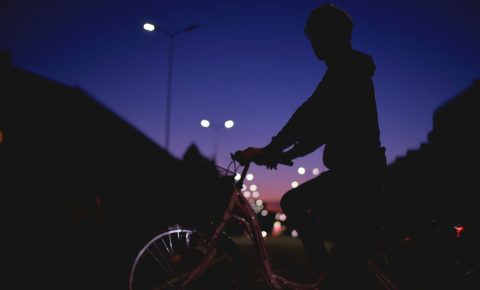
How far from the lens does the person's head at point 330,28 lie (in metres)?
3.26

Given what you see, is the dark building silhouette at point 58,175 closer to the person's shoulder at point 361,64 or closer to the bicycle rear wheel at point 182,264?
→ the bicycle rear wheel at point 182,264

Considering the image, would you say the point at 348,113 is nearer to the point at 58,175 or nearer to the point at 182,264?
the point at 182,264

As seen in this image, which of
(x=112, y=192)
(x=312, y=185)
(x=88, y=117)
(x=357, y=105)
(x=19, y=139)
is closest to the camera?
(x=357, y=105)

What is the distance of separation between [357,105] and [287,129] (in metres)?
0.55

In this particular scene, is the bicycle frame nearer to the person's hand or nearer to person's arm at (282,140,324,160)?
the person's hand

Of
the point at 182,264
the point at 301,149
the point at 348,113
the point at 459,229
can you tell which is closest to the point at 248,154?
the point at 301,149

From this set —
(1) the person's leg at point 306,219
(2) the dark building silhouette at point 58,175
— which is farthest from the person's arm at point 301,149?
(2) the dark building silhouette at point 58,175

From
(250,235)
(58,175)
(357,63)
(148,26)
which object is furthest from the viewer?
(58,175)

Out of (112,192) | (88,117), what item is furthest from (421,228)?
(112,192)

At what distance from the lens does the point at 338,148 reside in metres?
3.14

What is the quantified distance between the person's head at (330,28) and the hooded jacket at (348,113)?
0.14 meters

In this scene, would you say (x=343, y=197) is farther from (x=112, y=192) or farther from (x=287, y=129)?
(x=112, y=192)

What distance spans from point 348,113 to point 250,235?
1319 mm

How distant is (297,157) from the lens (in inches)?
138
